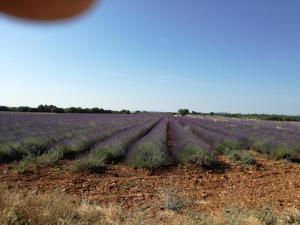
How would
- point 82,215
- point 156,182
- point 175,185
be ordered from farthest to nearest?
1. point 156,182
2. point 175,185
3. point 82,215

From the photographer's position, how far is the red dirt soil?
22.7 feet

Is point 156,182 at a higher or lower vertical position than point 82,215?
lower

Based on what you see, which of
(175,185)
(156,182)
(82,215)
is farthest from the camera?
(156,182)

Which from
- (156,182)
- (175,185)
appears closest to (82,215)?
(175,185)

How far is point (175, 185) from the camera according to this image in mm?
8484

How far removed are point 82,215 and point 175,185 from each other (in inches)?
152

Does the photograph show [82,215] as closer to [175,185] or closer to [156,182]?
[175,185]

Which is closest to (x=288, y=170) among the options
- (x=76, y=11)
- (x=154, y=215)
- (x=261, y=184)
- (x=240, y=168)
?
(x=240, y=168)

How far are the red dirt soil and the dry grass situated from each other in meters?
0.73

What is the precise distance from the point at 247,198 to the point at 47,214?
436 cm

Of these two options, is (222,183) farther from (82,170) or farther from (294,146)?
(294,146)

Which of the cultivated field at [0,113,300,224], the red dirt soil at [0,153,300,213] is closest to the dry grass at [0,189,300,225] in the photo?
the cultivated field at [0,113,300,224]

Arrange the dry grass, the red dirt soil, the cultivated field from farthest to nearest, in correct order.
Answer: the red dirt soil, the cultivated field, the dry grass

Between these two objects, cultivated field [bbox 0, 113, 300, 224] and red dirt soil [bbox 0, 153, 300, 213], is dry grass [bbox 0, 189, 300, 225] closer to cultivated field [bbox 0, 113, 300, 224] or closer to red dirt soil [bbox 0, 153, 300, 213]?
cultivated field [bbox 0, 113, 300, 224]
